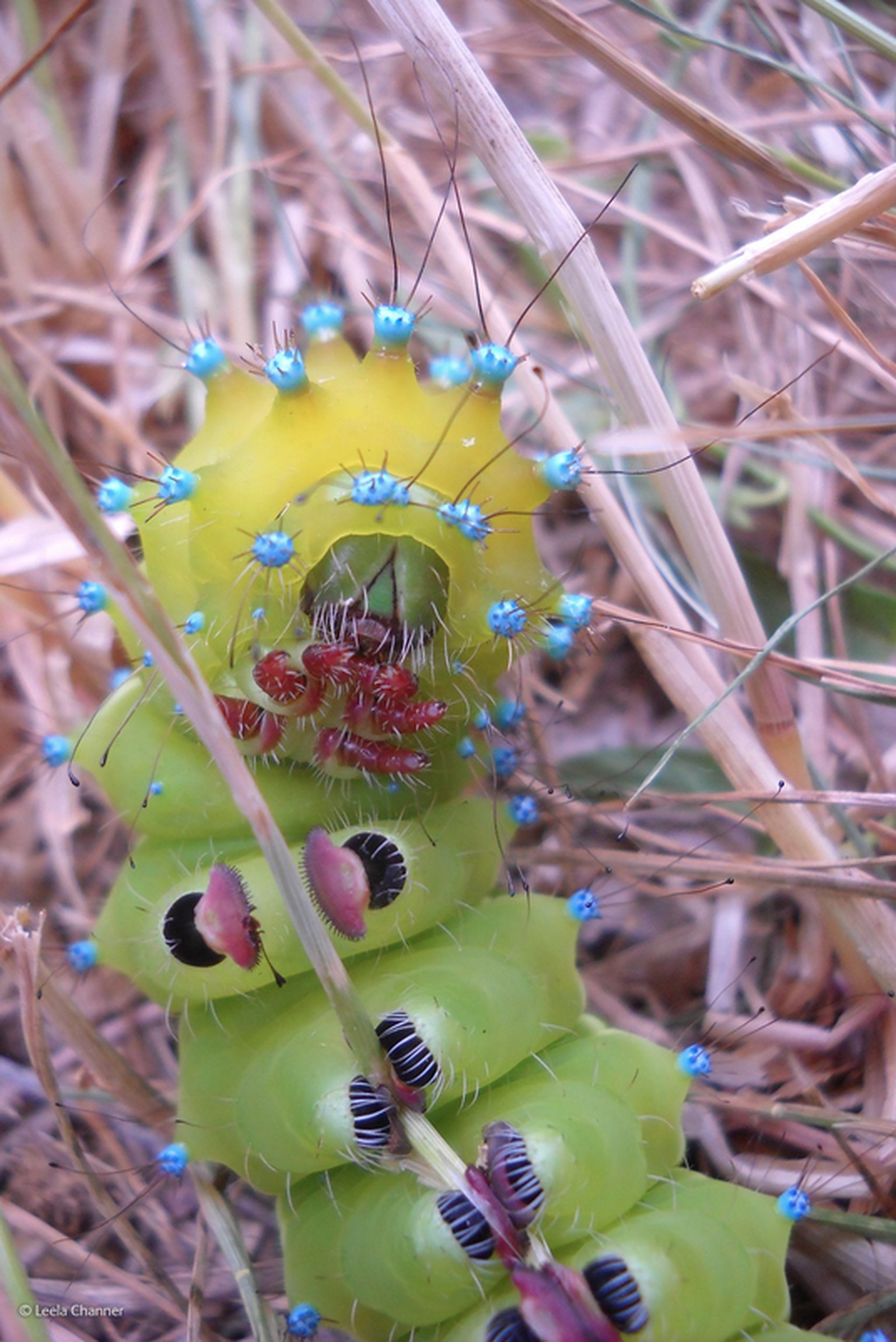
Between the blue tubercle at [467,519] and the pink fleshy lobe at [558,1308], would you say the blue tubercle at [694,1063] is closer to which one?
the pink fleshy lobe at [558,1308]

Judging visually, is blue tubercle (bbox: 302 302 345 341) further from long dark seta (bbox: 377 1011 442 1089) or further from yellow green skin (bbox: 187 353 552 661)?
long dark seta (bbox: 377 1011 442 1089)

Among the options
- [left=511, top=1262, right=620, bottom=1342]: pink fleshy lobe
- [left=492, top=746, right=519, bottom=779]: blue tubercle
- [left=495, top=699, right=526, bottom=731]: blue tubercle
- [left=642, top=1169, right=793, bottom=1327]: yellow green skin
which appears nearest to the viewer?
[left=511, top=1262, right=620, bottom=1342]: pink fleshy lobe

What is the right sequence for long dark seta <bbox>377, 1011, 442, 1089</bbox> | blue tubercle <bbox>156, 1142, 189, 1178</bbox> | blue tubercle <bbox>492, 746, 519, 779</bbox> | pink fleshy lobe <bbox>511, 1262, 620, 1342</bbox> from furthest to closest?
blue tubercle <bbox>492, 746, 519, 779</bbox> → blue tubercle <bbox>156, 1142, 189, 1178</bbox> → long dark seta <bbox>377, 1011, 442, 1089</bbox> → pink fleshy lobe <bbox>511, 1262, 620, 1342</bbox>

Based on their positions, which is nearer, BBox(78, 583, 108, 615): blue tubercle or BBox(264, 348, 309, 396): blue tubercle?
BBox(264, 348, 309, 396): blue tubercle

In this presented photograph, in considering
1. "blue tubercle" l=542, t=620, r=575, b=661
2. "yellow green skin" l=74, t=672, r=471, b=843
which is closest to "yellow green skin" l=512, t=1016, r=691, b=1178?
"yellow green skin" l=74, t=672, r=471, b=843

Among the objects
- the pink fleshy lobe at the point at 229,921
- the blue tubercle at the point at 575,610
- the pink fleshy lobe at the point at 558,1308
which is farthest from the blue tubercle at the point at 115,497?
the pink fleshy lobe at the point at 558,1308

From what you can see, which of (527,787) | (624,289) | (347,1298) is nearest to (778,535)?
(624,289)

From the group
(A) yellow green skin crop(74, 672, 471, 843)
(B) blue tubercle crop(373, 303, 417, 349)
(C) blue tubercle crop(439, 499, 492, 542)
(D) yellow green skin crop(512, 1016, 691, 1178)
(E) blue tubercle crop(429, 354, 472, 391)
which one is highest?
(E) blue tubercle crop(429, 354, 472, 391)

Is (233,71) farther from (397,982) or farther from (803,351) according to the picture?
(397,982)
